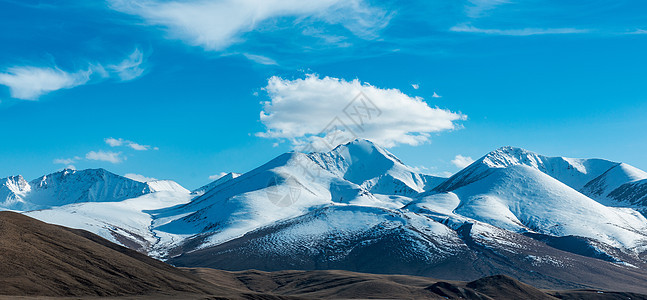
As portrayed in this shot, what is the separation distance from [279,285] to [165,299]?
272 ft

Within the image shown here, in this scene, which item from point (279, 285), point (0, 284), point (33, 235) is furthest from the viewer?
point (279, 285)

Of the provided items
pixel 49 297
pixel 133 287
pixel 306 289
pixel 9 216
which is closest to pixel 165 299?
pixel 133 287

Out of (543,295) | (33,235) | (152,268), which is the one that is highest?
(33,235)

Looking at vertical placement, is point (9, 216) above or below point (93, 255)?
above

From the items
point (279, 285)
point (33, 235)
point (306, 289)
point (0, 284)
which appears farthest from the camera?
point (279, 285)

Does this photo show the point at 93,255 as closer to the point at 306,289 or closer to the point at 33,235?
the point at 33,235

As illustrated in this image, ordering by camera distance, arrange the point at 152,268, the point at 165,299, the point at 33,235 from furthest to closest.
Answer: the point at 152,268
the point at 33,235
the point at 165,299

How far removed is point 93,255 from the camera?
119188 millimetres

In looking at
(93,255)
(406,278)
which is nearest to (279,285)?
(406,278)

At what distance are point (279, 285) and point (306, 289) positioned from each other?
55.9 ft

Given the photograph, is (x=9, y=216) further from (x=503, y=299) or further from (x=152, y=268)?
(x=503, y=299)

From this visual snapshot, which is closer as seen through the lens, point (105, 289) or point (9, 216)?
point (105, 289)

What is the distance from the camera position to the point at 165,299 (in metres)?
106

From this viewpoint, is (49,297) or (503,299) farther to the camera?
(503,299)
